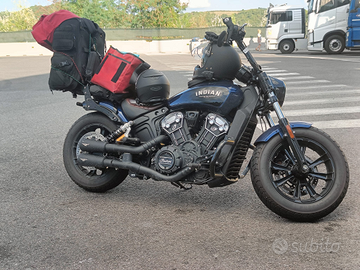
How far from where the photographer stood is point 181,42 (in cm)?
4281

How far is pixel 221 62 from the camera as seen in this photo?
3871 millimetres

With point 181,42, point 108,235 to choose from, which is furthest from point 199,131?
point 181,42

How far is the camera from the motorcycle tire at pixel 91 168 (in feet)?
14.7

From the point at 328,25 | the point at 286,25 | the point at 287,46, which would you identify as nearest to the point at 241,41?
the point at 328,25

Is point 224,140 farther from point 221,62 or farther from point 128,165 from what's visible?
point 128,165

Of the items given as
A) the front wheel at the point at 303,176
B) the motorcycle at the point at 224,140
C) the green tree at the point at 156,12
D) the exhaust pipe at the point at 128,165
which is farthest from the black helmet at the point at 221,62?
the green tree at the point at 156,12

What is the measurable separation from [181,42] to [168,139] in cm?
3965

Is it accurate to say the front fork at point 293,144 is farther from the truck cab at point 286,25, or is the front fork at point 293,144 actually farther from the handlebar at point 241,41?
the truck cab at point 286,25

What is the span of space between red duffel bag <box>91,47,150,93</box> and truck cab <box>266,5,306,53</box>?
2700 cm

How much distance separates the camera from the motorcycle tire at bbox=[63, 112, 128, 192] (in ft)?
14.7

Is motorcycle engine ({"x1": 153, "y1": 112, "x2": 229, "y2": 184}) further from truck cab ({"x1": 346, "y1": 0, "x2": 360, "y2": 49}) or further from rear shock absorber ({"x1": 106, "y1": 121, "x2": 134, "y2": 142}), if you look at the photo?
truck cab ({"x1": 346, "y1": 0, "x2": 360, "y2": 49})

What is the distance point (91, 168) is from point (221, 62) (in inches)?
69.6

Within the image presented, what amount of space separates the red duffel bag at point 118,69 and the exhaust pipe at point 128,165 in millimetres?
670

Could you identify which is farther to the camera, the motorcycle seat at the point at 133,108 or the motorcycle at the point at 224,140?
the motorcycle seat at the point at 133,108
